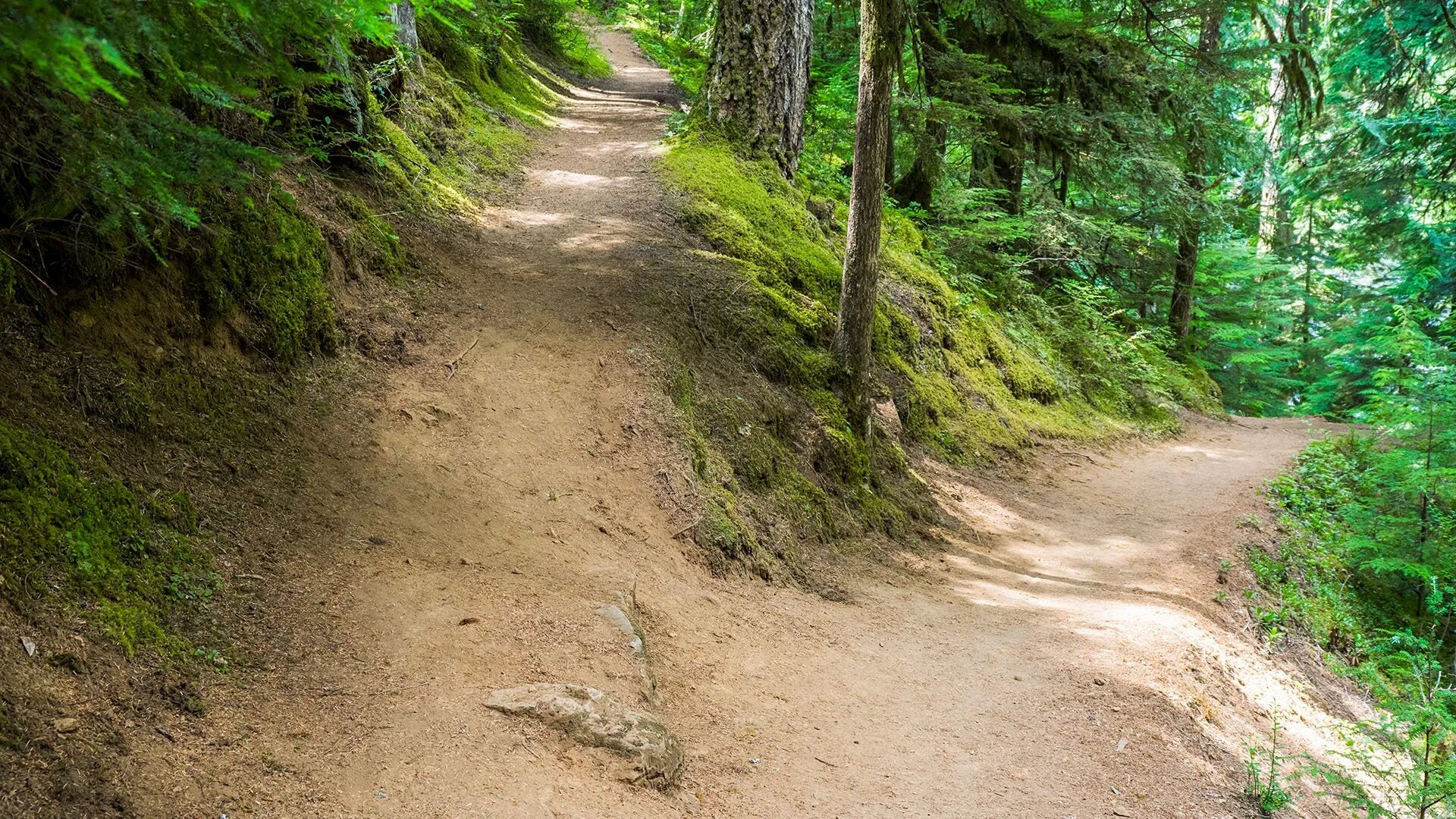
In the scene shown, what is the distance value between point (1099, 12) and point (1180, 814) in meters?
16.2

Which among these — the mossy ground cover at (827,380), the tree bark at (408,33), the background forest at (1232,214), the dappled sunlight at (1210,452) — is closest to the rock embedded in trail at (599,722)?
the mossy ground cover at (827,380)

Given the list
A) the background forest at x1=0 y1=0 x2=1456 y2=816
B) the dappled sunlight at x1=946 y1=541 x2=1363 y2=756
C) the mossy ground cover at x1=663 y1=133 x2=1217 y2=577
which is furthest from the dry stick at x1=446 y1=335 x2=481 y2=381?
the dappled sunlight at x1=946 y1=541 x2=1363 y2=756

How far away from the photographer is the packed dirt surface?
11.1ft

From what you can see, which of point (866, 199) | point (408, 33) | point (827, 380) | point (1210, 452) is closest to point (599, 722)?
point (827, 380)

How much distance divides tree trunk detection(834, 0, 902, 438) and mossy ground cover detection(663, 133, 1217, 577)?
10.8 inches

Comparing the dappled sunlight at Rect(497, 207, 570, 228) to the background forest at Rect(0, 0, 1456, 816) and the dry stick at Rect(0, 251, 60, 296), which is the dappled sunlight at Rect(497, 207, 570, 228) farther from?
the dry stick at Rect(0, 251, 60, 296)

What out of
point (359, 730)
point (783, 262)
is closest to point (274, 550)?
point (359, 730)

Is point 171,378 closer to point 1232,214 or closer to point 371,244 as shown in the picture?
point 371,244

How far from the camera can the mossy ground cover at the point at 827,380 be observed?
7582 millimetres

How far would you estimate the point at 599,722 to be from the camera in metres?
3.78

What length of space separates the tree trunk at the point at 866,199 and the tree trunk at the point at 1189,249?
1023 cm

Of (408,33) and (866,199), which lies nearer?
(866,199)

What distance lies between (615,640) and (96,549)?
7.99 feet

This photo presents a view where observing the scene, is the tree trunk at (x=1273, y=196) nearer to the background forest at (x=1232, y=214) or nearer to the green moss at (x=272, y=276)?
the background forest at (x=1232, y=214)
